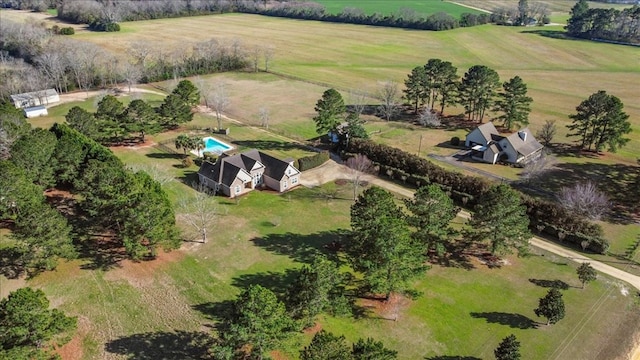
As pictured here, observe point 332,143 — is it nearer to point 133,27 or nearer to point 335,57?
point 335,57

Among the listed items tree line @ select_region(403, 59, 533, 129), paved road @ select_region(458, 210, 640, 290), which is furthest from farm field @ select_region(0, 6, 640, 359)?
tree line @ select_region(403, 59, 533, 129)

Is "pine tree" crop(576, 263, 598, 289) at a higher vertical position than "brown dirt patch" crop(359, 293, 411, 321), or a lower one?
higher

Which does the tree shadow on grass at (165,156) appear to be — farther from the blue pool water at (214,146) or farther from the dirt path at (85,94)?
the dirt path at (85,94)

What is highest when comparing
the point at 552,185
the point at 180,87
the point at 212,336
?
the point at 180,87

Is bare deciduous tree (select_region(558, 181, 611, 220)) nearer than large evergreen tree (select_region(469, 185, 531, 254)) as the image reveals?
No

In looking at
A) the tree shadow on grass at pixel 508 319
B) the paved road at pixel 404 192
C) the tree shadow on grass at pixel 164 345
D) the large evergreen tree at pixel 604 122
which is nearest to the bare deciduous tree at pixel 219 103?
the paved road at pixel 404 192

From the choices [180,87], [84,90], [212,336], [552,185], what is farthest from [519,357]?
[84,90]

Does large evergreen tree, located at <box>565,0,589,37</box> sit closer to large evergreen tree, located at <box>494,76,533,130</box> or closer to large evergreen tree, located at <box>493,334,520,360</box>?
large evergreen tree, located at <box>494,76,533,130</box>
